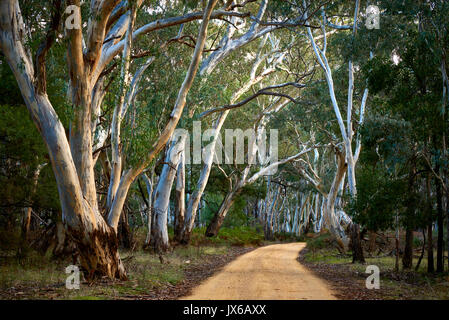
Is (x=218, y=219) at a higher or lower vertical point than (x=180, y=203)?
lower

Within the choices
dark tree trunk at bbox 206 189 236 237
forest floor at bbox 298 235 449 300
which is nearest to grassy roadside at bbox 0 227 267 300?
forest floor at bbox 298 235 449 300

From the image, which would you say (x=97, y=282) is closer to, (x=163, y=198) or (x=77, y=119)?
(x=77, y=119)

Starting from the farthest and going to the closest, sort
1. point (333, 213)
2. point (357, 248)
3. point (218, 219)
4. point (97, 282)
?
point (218, 219)
point (333, 213)
point (357, 248)
point (97, 282)

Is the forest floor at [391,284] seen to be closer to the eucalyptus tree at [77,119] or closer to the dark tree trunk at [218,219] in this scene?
the eucalyptus tree at [77,119]

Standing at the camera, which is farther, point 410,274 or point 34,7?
point 410,274

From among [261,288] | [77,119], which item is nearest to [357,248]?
[261,288]

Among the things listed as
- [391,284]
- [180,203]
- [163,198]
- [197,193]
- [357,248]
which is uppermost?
[197,193]

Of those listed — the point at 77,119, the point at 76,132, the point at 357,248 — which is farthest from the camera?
the point at 357,248

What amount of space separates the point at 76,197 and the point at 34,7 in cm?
541

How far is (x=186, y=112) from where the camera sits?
16844mm

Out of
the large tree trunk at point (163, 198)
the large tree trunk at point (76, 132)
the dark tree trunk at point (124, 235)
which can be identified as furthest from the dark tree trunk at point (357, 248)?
the large tree trunk at point (76, 132)

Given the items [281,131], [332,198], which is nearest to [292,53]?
[281,131]

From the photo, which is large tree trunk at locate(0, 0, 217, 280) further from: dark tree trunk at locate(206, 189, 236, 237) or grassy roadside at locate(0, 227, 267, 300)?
dark tree trunk at locate(206, 189, 236, 237)
